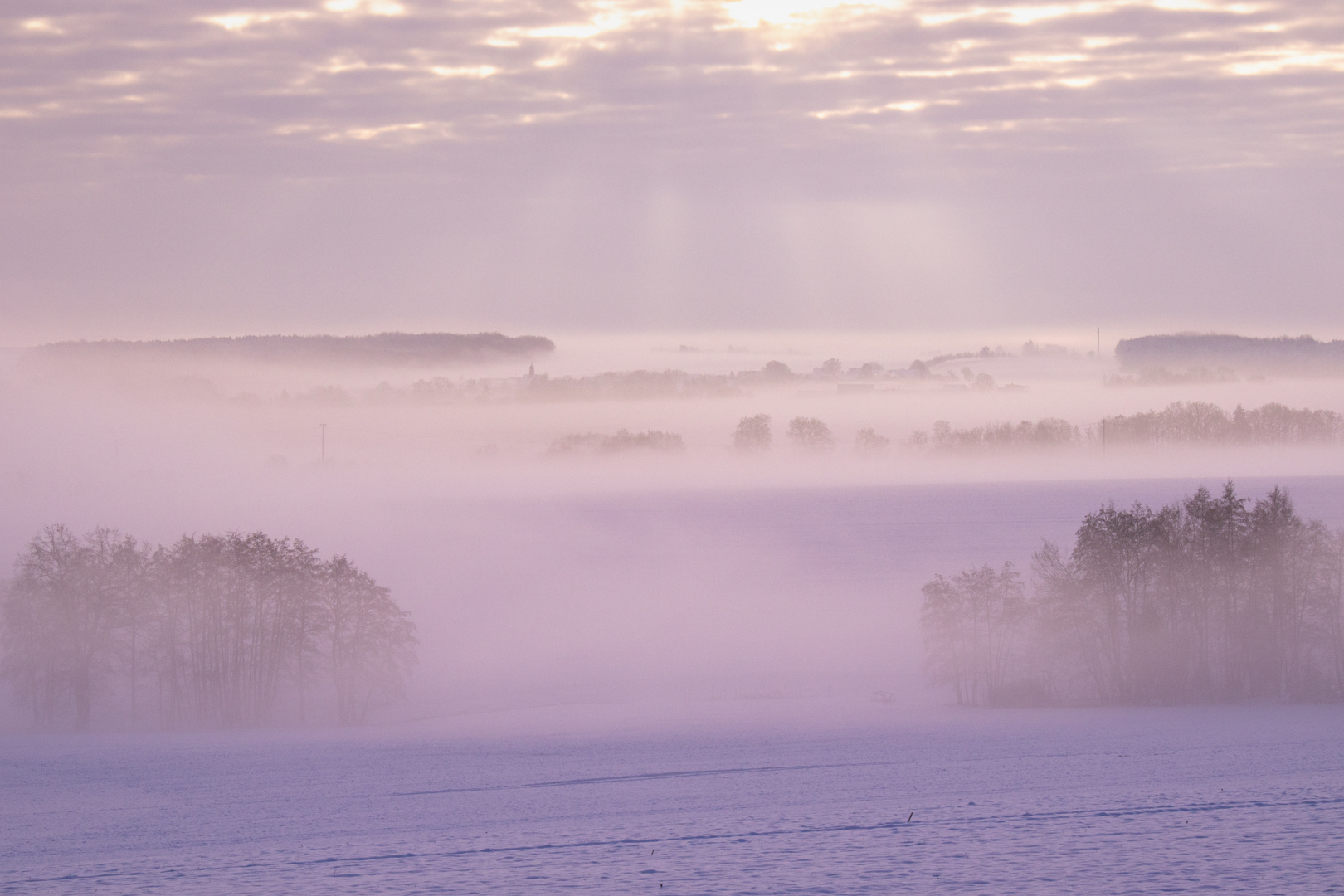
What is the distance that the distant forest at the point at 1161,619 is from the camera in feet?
176

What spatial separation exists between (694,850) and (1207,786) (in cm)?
1206

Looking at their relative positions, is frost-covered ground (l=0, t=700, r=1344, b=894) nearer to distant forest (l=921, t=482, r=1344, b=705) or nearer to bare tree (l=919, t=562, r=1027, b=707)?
distant forest (l=921, t=482, r=1344, b=705)

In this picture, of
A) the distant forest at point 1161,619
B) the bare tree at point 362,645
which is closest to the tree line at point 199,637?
the bare tree at point 362,645

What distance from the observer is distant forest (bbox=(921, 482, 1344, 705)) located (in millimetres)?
53656

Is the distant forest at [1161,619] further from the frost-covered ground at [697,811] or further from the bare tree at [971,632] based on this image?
the frost-covered ground at [697,811]

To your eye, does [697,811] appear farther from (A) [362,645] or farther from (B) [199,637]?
(B) [199,637]

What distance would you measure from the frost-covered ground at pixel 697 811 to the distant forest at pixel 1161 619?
13.0 metres

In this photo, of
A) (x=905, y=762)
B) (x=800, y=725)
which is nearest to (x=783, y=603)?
(x=800, y=725)

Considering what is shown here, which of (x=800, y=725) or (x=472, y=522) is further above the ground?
(x=472, y=522)

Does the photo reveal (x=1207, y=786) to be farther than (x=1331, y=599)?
No

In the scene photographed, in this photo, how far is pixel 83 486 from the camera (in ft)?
501

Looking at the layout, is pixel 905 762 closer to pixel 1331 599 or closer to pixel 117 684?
pixel 1331 599

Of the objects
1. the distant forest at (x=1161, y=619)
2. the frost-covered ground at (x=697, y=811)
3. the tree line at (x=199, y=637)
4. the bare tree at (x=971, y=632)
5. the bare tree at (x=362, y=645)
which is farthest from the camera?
the bare tree at (x=971, y=632)

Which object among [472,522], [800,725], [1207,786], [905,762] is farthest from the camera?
[472,522]
